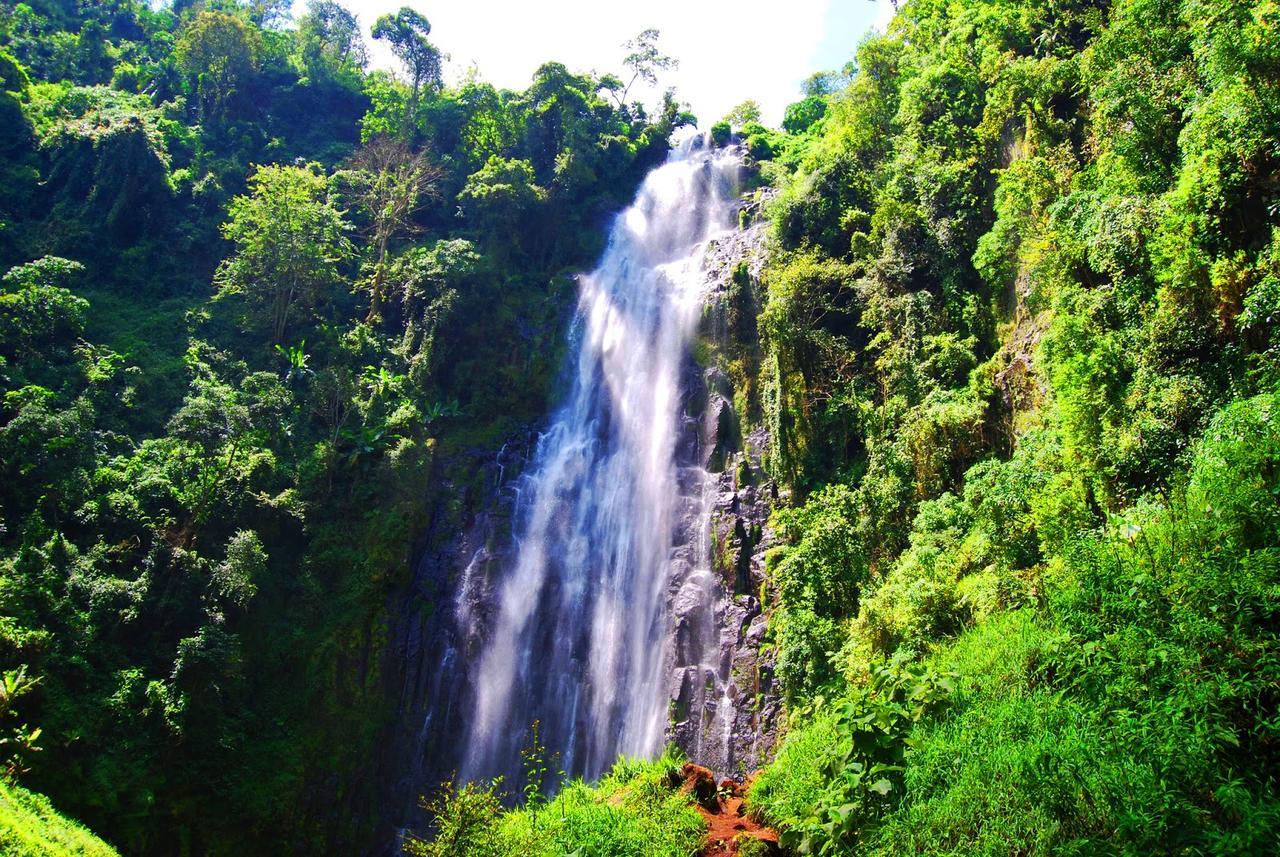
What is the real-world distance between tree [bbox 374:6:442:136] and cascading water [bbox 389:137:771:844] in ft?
62.0

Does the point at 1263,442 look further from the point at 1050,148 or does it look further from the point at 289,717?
the point at 289,717

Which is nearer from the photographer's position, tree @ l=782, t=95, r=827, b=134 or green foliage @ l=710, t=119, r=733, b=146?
green foliage @ l=710, t=119, r=733, b=146

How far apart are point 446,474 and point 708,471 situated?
26.7 ft

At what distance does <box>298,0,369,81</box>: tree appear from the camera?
39.3m

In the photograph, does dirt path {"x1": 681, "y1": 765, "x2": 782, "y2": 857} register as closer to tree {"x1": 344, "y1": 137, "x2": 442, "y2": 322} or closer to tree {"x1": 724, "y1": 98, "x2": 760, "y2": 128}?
tree {"x1": 344, "y1": 137, "x2": 442, "y2": 322}

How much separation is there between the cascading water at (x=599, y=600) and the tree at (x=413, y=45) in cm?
1890

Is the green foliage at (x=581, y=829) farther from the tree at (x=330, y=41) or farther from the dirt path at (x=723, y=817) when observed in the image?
the tree at (x=330, y=41)

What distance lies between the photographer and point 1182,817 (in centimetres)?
518

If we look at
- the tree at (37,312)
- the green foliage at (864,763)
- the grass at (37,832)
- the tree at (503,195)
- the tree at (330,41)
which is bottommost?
the grass at (37,832)

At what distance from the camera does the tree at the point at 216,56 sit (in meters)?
35.3

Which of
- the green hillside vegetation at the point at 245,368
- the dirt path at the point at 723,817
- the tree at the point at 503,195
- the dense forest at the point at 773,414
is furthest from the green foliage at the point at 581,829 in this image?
the tree at the point at 503,195

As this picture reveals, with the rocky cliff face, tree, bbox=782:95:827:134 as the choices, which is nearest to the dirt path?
the rocky cliff face

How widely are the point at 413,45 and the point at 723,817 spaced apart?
36849 mm

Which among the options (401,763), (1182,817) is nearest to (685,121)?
(401,763)
